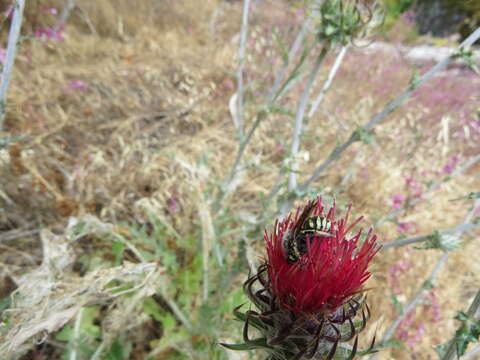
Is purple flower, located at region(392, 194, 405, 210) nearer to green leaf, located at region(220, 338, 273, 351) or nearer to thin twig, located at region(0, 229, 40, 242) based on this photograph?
green leaf, located at region(220, 338, 273, 351)

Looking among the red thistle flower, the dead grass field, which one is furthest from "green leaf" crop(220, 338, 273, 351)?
the dead grass field

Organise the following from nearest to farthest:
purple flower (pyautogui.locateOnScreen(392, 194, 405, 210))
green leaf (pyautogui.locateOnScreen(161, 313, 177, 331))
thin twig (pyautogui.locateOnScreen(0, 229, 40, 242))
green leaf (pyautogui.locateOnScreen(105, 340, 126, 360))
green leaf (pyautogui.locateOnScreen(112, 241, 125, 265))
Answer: green leaf (pyautogui.locateOnScreen(105, 340, 126, 360)), green leaf (pyautogui.locateOnScreen(161, 313, 177, 331)), green leaf (pyautogui.locateOnScreen(112, 241, 125, 265)), thin twig (pyautogui.locateOnScreen(0, 229, 40, 242)), purple flower (pyautogui.locateOnScreen(392, 194, 405, 210))

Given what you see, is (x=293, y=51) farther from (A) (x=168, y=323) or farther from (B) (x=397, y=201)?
(B) (x=397, y=201)

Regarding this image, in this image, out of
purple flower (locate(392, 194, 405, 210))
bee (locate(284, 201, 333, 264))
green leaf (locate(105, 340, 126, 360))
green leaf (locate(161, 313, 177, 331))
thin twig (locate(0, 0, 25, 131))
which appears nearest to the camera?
bee (locate(284, 201, 333, 264))

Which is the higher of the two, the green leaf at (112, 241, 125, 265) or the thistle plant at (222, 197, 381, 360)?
the thistle plant at (222, 197, 381, 360)

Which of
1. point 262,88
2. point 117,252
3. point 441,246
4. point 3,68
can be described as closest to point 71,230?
point 117,252

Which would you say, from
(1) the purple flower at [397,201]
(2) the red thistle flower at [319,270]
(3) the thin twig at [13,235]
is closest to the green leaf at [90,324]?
(3) the thin twig at [13,235]

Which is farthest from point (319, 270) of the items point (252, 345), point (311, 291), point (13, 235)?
point (13, 235)

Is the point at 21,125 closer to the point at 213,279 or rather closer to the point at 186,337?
the point at 213,279
